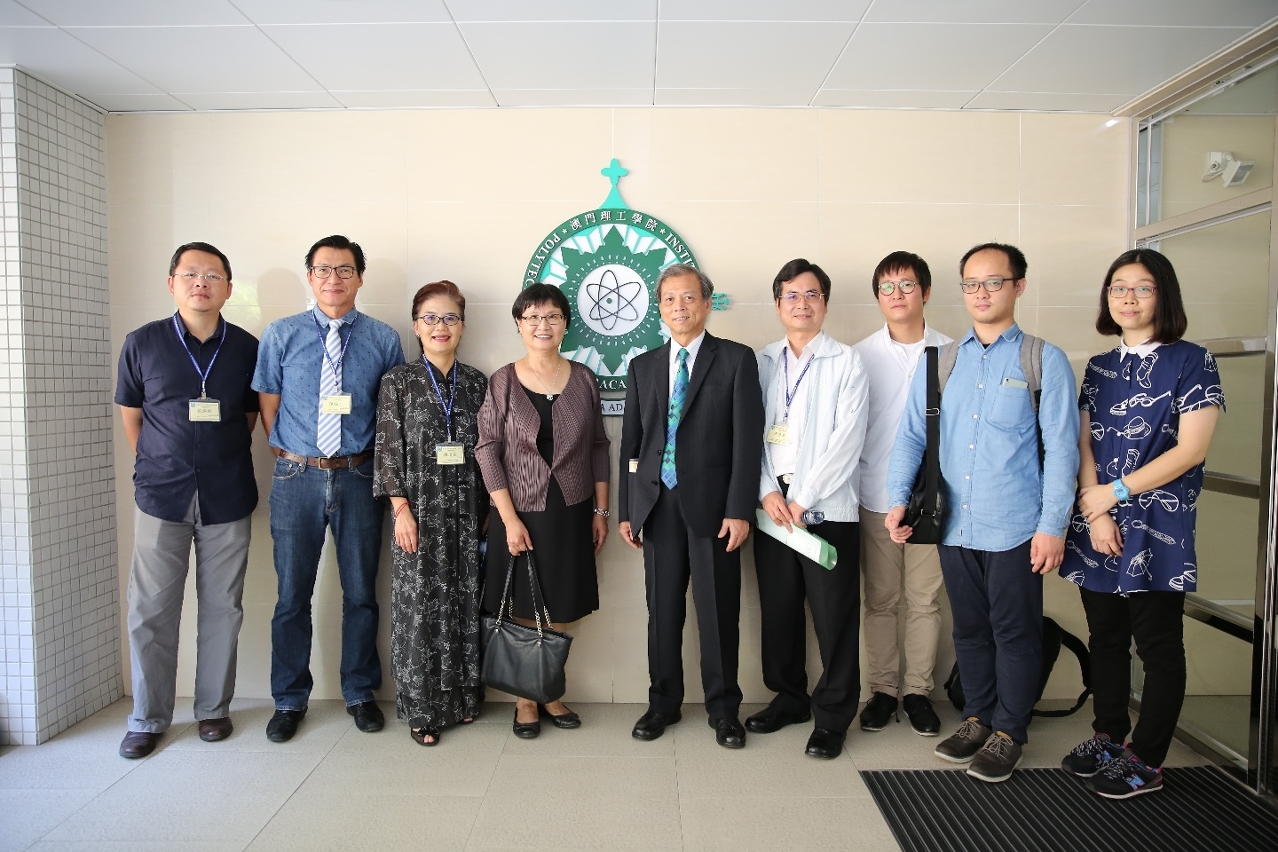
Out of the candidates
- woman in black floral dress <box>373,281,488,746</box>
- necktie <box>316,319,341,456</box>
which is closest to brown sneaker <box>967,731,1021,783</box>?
woman in black floral dress <box>373,281,488,746</box>

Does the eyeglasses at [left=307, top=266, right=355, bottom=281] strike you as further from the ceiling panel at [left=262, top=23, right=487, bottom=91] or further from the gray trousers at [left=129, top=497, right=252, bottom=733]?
the gray trousers at [left=129, top=497, right=252, bottom=733]

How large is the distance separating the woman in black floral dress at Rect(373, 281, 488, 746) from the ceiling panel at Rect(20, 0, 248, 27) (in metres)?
1.15

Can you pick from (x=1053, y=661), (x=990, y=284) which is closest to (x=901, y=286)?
(x=990, y=284)

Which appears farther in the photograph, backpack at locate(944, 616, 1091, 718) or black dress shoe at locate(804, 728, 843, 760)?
backpack at locate(944, 616, 1091, 718)

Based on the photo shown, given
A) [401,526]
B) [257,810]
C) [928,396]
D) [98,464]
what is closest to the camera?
[257,810]

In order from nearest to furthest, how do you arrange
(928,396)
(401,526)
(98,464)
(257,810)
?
1. (257,810)
2. (928,396)
3. (401,526)
4. (98,464)

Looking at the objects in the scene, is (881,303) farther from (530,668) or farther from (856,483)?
(530,668)

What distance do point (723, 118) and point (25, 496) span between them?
3305 millimetres

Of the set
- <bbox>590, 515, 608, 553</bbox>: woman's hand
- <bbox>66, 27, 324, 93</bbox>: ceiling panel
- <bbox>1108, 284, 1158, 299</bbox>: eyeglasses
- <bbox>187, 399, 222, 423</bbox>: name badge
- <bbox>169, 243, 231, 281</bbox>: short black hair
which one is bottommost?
<bbox>590, 515, 608, 553</bbox>: woman's hand

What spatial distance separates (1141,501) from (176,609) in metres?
3.63

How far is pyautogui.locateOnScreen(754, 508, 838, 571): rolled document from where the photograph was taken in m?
2.62

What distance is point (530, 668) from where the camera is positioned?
2.82m

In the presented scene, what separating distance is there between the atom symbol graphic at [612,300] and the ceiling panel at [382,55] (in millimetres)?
961

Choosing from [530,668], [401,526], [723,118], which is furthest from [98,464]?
[723,118]
